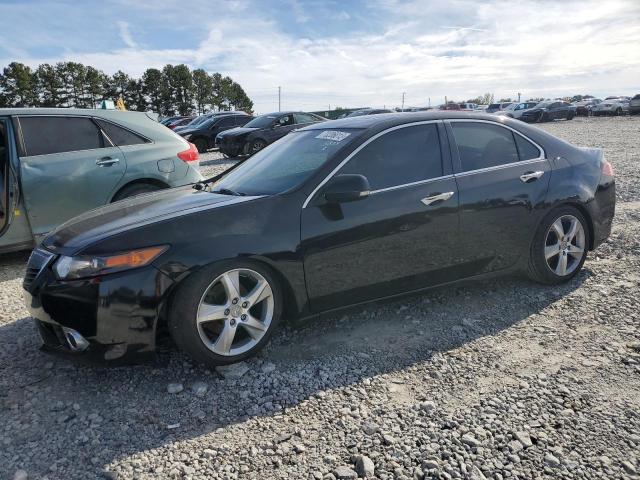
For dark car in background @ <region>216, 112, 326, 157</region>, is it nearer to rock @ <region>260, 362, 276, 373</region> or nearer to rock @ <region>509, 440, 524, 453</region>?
rock @ <region>260, 362, 276, 373</region>

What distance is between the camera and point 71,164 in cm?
530

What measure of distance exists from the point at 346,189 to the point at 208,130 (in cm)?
1727

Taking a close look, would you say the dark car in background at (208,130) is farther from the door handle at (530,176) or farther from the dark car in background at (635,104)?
the dark car in background at (635,104)

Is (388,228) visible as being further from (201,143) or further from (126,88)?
(126,88)

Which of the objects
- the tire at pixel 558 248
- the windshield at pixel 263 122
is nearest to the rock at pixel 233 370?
the tire at pixel 558 248

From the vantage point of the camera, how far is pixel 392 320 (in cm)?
365

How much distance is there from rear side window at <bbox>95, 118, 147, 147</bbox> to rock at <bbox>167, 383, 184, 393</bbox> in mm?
3653

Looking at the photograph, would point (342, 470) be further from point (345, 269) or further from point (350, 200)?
point (350, 200)

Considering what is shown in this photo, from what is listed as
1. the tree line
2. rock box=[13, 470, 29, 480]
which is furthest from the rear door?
the tree line

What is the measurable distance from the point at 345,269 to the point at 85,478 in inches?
72.3

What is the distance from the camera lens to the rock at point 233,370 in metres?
2.98

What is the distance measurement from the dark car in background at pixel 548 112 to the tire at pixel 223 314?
38.1 m

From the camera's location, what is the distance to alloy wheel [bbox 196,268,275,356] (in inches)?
115

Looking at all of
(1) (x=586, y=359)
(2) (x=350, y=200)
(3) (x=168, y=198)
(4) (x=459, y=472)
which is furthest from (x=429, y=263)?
(3) (x=168, y=198)
